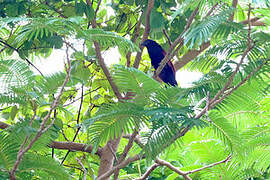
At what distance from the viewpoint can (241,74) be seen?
1.70 meters

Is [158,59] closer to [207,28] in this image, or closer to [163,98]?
[163,98]

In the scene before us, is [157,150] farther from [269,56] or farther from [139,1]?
[139,1]

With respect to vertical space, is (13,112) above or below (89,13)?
below

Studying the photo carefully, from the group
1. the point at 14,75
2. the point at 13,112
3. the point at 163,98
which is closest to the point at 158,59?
the point at 13,112

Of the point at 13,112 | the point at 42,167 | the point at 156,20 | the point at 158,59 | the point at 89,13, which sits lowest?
the point at 42,167

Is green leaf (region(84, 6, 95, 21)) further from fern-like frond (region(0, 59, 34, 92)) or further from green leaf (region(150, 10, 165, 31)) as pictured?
fern-like frond (region(0, 59, 34, 92))

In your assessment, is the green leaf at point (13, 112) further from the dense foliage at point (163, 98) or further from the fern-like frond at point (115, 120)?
the fern-like frond at point (115, 120)

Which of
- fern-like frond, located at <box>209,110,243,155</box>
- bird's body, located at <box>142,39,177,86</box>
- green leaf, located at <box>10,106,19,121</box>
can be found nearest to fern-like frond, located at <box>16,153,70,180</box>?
green leaf, located at <box>10,106,19,121</box>

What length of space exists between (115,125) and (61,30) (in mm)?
533

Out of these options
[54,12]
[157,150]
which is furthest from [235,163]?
[54,12]

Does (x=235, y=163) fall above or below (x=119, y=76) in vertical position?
below

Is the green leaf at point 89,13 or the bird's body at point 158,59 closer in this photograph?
the green leaf at point 89,13

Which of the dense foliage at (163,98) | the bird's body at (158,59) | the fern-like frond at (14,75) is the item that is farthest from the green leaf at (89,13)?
the bird's body at (158,59)

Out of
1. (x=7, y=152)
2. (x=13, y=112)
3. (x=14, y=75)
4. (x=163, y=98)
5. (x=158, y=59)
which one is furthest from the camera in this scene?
(x=158, y=59)
